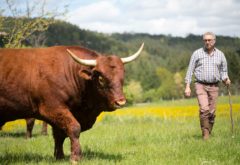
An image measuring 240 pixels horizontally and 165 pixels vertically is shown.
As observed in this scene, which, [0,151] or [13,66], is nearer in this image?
[13,66]

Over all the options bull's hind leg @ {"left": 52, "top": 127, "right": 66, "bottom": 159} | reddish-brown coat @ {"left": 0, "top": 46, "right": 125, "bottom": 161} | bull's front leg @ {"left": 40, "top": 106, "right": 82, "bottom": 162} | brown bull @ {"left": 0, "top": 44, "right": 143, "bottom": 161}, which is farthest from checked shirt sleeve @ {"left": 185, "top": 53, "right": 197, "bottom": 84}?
bull's front leg @ {"left": 40, "top": 106, "right": 82, "bottom": 162}

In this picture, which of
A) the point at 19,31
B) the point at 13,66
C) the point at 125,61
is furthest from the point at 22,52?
the point at 19,31

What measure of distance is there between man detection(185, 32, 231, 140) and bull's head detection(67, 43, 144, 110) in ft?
12.9

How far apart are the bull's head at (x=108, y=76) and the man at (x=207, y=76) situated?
Result: 393 centimetres

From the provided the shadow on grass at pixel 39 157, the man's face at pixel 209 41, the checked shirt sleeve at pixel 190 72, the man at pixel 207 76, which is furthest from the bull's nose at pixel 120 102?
the man's face at pixel 209 41

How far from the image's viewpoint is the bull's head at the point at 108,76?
26.2ft

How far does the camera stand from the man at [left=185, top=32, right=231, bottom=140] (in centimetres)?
1179

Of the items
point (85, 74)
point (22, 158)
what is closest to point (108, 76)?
point (85, 74)

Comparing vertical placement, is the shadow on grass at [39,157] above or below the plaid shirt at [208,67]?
below

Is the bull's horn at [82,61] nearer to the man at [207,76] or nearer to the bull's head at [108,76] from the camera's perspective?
the bull's head at [108,76]

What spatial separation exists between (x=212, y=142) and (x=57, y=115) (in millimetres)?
4148

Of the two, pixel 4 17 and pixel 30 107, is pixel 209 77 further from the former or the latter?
pixel 4 17

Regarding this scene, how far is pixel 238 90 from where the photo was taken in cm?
11462

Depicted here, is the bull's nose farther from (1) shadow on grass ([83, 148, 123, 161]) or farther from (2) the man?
(2) the man
